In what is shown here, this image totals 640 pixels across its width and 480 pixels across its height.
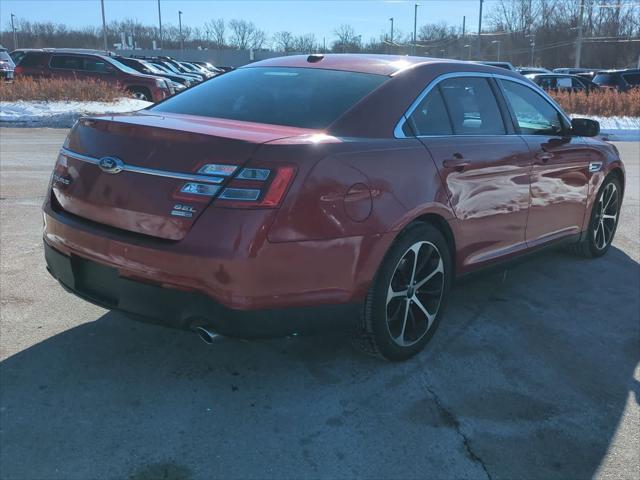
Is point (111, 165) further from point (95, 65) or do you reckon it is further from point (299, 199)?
point (95, 65)

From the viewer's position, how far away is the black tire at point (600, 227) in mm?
5359

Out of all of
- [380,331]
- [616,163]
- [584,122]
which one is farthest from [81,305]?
[616,163]

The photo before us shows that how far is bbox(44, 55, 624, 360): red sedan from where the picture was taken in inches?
105

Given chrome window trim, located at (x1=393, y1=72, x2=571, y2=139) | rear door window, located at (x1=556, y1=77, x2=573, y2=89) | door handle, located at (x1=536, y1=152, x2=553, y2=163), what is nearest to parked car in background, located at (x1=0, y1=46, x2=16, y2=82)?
rear door window, located at (x1=556, y1=77, x2=573, y2=89)

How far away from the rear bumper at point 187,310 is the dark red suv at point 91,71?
1710 cm

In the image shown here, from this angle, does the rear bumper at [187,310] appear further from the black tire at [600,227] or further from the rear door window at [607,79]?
the rear door window at [607,79]

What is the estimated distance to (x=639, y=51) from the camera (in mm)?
64625

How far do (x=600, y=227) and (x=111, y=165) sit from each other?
4.38 m

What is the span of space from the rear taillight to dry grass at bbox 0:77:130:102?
17.2 m

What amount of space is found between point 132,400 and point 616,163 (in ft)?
15.1

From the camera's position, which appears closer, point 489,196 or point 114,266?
point 114,266

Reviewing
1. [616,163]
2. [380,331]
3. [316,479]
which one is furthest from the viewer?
[616,163]

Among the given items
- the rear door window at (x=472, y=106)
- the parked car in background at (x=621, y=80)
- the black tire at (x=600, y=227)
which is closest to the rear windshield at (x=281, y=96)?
the rear door window at (x=472, y=106)

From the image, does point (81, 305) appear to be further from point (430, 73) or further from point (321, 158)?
point (430, 73)
